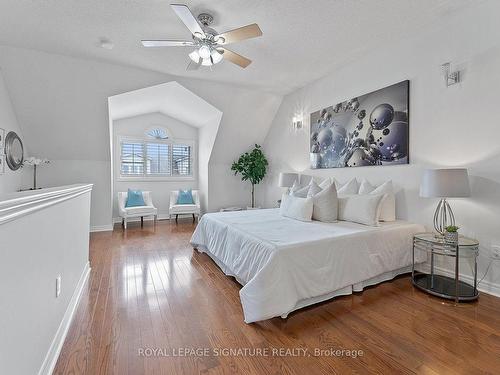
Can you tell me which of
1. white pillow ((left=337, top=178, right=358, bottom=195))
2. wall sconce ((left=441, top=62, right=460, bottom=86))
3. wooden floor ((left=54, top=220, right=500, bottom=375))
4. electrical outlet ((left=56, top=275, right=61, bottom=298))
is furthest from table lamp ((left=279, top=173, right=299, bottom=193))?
electrical outlet ((left=56, top=275, right=61, bottom=298))

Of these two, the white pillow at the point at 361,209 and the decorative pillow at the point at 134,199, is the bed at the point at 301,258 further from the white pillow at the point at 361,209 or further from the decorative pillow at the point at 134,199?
the decorative pillow at the point at 134,199

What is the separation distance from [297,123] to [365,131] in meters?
1.64

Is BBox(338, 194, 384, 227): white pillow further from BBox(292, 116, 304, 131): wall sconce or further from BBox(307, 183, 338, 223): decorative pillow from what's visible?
BBox(292, 116, 304, 131): wall sconce

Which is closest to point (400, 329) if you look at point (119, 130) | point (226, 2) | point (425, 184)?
point (425, 184)

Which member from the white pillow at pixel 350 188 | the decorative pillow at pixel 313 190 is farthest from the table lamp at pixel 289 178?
the white pillow at pixel 350 188

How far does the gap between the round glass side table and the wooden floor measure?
0.10 metres

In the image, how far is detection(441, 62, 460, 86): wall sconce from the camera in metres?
2.61

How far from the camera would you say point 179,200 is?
20.5 ft

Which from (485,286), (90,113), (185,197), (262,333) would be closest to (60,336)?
(262,333)

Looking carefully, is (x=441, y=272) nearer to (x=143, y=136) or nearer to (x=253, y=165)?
(x=253, y=165)

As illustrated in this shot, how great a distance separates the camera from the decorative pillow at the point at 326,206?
305 centimetres

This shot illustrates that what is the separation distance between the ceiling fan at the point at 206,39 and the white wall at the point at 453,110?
1963 millimetres

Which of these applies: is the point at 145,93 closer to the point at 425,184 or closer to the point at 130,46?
the point at 130,46

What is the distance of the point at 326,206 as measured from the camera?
3064mm
